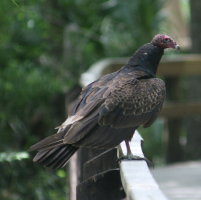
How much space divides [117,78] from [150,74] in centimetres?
33

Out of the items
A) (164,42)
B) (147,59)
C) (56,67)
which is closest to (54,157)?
(147,59)

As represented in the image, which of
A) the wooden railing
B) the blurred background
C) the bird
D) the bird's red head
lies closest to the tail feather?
the bird

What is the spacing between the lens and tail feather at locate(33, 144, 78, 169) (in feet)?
13.1

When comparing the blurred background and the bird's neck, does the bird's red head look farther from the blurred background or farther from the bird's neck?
the blurred background

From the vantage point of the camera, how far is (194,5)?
9.55m

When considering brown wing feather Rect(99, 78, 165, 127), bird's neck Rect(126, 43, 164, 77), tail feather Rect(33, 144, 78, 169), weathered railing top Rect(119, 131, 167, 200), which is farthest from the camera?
bird's neck Rect(126, 43, 164, 77)

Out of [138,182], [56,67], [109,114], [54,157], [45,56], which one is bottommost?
[138,182]

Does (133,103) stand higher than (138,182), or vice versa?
(133,103)

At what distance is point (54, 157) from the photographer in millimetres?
4031

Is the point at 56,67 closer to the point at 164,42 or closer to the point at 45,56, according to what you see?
the point at 45,56

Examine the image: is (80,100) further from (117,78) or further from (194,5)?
(194,5)

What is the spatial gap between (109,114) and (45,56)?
5326mm

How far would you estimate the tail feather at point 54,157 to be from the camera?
3.98 m

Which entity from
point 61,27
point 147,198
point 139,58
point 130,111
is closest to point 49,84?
point 61,27
